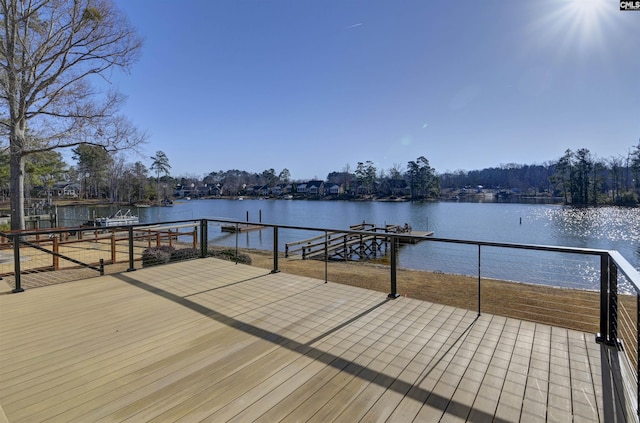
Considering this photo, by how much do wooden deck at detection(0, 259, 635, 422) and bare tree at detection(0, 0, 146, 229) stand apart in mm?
8181

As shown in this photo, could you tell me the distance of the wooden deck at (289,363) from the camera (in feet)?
5.86

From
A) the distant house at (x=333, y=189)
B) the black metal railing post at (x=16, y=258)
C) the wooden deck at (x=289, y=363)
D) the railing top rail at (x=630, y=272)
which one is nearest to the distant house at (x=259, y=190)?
the distant house at (x=333, y=189)

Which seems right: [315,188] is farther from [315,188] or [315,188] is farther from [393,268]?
[393,268]

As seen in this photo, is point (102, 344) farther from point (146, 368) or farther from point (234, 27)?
point (234, 27)

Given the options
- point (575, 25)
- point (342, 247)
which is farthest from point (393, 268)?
point (342, 247)

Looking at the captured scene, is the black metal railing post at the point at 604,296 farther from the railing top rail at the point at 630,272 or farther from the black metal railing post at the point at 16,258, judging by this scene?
the black metal railing post at the point at 16,258

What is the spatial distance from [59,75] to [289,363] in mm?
12146

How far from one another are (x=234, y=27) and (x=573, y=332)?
12.3 metres

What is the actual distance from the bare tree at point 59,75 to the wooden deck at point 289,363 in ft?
26.8

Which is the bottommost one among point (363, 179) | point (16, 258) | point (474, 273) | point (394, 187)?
point (474, 273)

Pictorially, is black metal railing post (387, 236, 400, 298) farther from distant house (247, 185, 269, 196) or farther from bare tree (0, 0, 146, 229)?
distant house (247, 185, 269, 196)

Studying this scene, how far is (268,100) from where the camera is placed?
1681 centimetres

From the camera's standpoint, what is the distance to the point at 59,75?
9.86 metres

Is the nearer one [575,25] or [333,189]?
[575,25]
